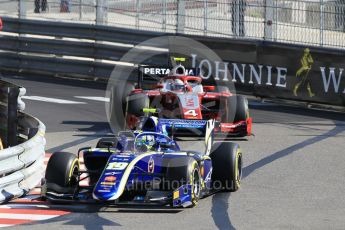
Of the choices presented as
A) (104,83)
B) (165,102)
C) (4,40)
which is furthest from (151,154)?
(4,40)

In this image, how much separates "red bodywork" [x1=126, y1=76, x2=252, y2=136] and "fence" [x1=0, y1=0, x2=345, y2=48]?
3.51 metres

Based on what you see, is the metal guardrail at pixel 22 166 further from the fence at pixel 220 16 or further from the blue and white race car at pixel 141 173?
the fence at pixel 220 16

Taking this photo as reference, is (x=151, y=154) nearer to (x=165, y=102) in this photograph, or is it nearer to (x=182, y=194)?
(x=182, y=194)

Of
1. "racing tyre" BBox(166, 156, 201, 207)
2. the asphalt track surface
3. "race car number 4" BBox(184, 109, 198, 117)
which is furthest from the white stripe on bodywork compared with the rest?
"race car number 4" BBox(184, 109, 198, 117)

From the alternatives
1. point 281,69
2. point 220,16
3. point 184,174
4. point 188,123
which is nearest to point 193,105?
point 188,123

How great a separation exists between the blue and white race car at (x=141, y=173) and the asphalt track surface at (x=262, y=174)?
163mm

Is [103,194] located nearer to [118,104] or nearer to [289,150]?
[289,150]

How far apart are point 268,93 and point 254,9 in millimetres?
1862

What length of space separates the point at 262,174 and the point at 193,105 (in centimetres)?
356

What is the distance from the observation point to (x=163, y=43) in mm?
23125

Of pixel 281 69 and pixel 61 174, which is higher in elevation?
pixel 281 69

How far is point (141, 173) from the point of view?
11.7 m

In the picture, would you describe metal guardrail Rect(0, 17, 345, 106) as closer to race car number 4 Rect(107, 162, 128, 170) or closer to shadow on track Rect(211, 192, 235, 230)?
shadow on track Rect(211, 192, 235, 230)

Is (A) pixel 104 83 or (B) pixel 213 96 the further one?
(A) pixel 104 83
